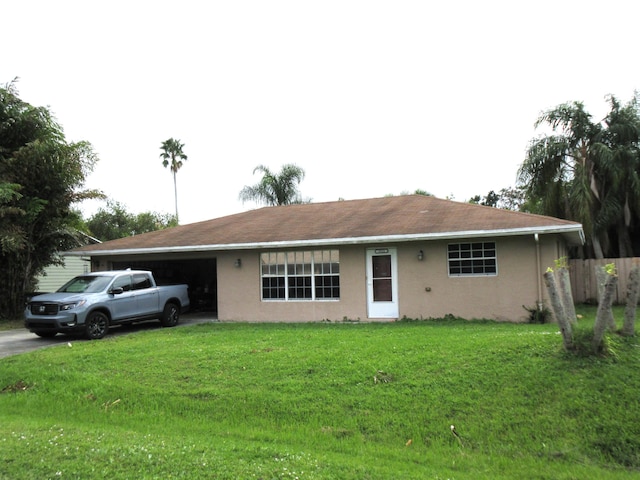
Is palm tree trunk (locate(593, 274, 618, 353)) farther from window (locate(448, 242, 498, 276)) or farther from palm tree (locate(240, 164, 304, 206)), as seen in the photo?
palm tree (locate(240, 164, 304, 206))

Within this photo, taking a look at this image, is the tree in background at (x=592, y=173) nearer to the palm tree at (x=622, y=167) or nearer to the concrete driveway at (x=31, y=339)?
the palm tree at (x=622, y=167)

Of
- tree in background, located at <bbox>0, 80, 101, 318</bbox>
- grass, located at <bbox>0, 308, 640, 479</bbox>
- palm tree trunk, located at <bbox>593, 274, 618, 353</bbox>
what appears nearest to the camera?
grass, located at <bbox>0, 308, 640, 479</bbox>

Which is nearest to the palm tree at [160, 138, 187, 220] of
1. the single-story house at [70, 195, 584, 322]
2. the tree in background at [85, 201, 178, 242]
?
the tree in background at [85, 201, 178, 242]

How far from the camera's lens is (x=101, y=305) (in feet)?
43.3

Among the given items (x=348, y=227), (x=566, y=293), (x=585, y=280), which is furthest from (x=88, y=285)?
(x=585, y=280)

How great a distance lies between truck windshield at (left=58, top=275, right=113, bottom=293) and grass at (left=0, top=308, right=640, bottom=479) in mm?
4412

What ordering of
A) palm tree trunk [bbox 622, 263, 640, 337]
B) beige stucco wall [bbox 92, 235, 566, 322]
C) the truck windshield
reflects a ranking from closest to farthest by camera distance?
1. palm tree trunk [bbox 622, 263, 640, 337]
2. beige stucco wall [bbox 92, 235, 566, 322]
3. the truck windshield

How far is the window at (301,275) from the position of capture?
591 inches

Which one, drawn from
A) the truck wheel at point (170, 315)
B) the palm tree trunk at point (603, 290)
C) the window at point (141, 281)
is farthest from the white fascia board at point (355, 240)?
the palm tree trunk at point (603, 290)

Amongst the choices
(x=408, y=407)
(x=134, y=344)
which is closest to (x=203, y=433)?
(x=408, y=407)

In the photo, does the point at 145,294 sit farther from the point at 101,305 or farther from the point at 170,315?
the point at 101,305

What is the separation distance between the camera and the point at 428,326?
12.0 m

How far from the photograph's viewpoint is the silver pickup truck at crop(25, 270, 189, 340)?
12.6m

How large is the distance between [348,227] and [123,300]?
6.92 m
